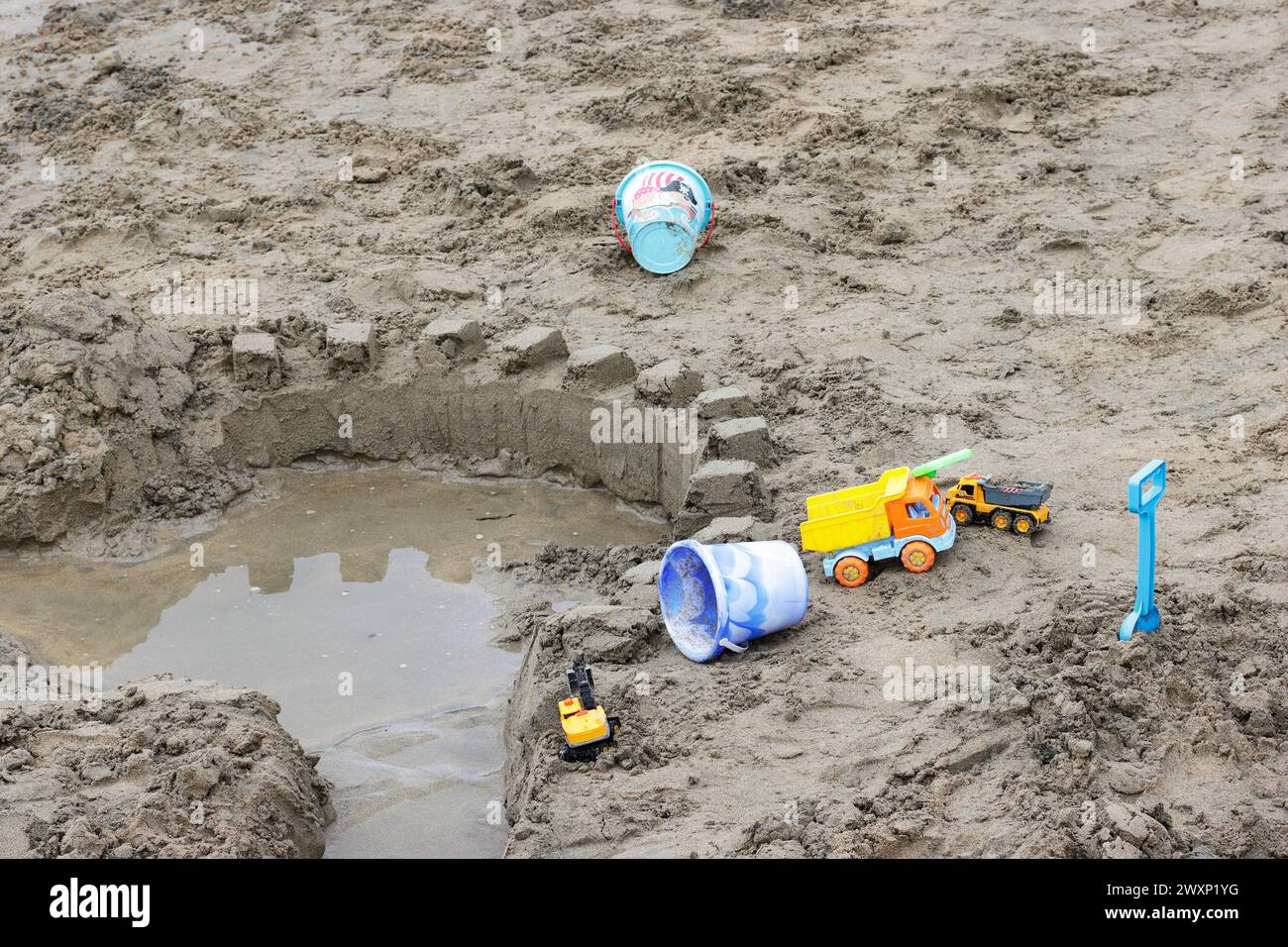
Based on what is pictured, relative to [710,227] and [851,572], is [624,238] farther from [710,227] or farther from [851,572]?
[851,572]

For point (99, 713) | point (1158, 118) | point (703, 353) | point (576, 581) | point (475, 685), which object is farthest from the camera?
point (1158, 118)

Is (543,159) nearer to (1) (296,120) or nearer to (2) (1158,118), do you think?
(1) (296,120)

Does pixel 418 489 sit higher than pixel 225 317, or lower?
lower

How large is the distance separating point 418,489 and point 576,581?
4.05 ft

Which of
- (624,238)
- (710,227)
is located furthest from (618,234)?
(710,227)

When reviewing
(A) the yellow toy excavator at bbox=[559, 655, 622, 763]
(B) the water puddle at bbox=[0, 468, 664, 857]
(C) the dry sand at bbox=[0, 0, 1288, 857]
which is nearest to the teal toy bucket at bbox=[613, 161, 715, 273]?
(C) the dry sand at bbox=[0, 0, 1288, 857]

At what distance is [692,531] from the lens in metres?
5.41

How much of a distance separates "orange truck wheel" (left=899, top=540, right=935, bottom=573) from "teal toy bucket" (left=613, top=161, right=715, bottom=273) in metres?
2.85

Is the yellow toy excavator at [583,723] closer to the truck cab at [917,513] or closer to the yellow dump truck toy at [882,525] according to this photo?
the yellow dump truck toy at [882,525]

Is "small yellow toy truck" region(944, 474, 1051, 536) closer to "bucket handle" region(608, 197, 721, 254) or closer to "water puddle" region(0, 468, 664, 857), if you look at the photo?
"water puddle" region(0, 468, 664, 857)

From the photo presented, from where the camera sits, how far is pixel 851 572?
4.66m

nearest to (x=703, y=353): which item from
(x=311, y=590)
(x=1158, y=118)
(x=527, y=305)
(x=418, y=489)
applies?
(x=527, y=305)

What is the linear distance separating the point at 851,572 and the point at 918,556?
0.23m

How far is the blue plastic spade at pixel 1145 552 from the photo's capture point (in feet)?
12.2
